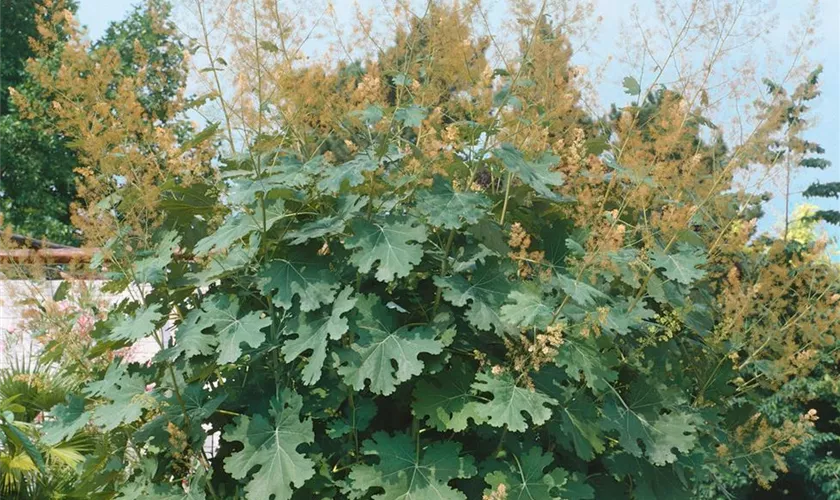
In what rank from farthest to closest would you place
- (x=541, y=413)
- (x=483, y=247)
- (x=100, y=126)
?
(x=100, y=126) < (x=483, y=247) < (x=541, y=413)

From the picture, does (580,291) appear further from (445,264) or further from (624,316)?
(445,264)

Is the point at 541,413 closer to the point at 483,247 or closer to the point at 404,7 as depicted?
the point at 483,247

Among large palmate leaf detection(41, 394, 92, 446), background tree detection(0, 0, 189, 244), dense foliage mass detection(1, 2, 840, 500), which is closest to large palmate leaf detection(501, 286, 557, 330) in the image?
dense foliage mass detection(1, 2, 840, 500)

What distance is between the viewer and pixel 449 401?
9.68ft

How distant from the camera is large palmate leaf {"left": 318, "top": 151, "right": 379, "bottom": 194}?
285 cm

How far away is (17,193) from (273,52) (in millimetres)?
17336

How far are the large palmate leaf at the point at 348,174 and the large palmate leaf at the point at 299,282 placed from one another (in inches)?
9.9

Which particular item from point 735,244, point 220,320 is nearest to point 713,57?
point 735,244

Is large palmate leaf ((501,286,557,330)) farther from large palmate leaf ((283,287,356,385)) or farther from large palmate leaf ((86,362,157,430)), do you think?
large palmate leaf ((86,362,157,430))

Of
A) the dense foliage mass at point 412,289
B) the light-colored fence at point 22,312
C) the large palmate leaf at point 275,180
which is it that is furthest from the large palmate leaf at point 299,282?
the light-colored fence at point 22,312

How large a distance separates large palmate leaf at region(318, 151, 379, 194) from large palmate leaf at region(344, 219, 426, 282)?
0.44 ft

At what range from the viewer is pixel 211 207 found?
3301mm

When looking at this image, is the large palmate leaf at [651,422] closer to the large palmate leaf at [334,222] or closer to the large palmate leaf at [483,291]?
the large palmate leaf at [483,291]

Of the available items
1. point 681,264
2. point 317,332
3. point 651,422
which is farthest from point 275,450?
point 681,264
